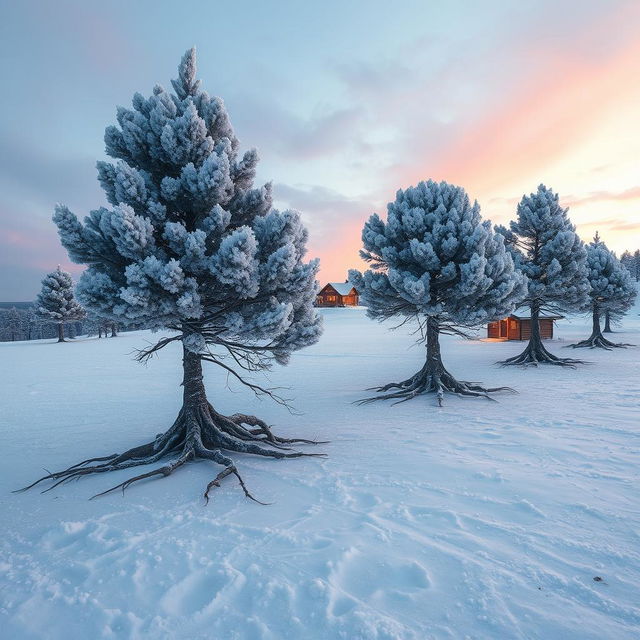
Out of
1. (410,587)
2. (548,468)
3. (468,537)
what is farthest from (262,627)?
(548,468)

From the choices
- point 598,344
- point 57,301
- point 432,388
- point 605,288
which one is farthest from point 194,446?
point 57,301

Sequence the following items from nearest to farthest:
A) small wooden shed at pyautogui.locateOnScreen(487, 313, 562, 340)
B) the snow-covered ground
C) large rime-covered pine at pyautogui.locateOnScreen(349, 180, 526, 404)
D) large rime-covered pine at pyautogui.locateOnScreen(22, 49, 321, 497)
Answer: the snow-covered ground, large rime-covered pine at pyautogui.locateOnScreen(22, 49, 321, 497), large rime-covered pine at pyautogui.locateOnScreen(349, 180, 526, 404), small wooden shed at pyautogui.locateOnScreen(487, 313, 562, 340)

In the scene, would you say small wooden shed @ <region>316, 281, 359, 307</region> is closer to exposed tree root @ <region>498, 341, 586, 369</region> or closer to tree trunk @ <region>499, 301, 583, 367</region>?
tree trunk @ <region>499, 301, 583, 367</region>

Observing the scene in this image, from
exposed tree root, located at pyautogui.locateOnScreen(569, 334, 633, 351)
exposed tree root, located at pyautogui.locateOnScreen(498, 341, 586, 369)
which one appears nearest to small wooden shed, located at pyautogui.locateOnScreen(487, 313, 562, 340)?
exposed tree root, located at pyautogui.locateOnScreen(569, 334, 633, 351)

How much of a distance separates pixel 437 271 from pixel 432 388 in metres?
4.33

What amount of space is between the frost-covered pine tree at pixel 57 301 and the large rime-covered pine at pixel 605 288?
52.1 meters

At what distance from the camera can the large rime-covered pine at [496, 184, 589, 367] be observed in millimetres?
19094

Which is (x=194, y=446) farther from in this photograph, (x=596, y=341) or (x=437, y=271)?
(x=596, y=341)

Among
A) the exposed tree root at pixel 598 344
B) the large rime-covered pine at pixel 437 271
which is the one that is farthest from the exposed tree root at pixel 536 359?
the exposed tree root at pixel 598 344

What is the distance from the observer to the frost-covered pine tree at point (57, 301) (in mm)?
43688

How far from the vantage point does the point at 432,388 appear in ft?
44.4

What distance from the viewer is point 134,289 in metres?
6.08

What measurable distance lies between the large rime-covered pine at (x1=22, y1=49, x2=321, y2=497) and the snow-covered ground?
1120 millimetres

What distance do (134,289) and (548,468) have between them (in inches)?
305
